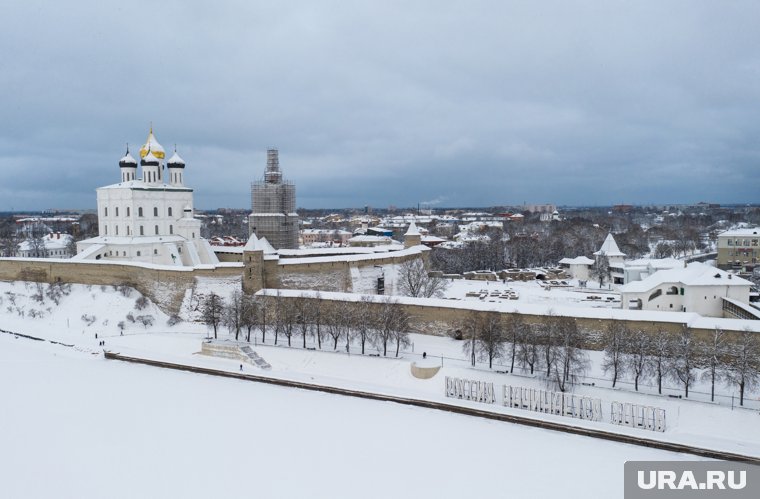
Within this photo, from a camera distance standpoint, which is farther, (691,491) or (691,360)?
(691,360)

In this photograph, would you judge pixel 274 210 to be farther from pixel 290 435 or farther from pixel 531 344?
pixel 290 435

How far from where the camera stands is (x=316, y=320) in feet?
72.0

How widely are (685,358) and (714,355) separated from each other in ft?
2.57

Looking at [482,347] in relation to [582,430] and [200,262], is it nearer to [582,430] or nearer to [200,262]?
[582,430]

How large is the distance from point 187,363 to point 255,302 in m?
3.82

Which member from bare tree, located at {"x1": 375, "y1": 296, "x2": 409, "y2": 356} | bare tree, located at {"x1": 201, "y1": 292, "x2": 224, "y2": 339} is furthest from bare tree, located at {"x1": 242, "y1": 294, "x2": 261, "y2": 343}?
bare tree, located at {"x1": 375, "y1": 296, "x2": 409, "y2": 356}

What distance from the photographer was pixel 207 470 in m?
12.9

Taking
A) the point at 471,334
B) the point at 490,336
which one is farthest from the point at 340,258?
the point at 490,336

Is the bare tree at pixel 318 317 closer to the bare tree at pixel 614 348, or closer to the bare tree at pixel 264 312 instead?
the bare tree at pixel 264 312

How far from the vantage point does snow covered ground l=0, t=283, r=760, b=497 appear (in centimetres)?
1233

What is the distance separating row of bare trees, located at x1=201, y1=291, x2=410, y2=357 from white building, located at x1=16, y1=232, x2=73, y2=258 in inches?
A: 1124

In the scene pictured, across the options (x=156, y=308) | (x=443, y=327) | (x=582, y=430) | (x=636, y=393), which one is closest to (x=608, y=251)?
(x=443, y=327)

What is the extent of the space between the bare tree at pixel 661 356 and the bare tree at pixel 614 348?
0.83 meters

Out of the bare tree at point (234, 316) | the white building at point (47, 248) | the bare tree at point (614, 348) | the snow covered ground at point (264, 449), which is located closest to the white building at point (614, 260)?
the bare tree at point (614, 348)
